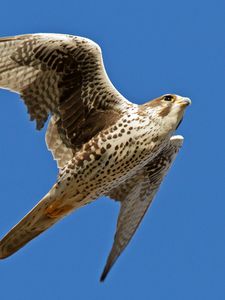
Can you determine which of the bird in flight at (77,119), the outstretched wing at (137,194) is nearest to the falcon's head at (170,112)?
the bird in flight at (77,119)

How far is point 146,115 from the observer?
Result: 40.7 feet

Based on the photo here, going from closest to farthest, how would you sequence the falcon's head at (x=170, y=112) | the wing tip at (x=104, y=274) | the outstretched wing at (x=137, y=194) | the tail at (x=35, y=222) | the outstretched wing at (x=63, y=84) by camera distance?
the falcon's head at (x=170, y=112), the tail at (x=35, y=222), the outstretched wing at (x=63, y=84), the wing tip at (x=104, y=274), the outstretched wing at (x=137, y=194)

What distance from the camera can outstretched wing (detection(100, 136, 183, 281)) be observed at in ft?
45.5

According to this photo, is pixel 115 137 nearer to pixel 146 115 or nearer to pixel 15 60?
pixel 146 115

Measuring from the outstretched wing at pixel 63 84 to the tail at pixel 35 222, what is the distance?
0.55 meters

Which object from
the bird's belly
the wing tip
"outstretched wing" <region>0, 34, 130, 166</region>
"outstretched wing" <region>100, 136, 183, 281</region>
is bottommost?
the wing tip

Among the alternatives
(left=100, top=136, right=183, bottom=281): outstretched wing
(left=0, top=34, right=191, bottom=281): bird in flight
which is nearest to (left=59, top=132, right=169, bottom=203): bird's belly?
(left=0, top=34, right=191, bottom=281): bird in flight

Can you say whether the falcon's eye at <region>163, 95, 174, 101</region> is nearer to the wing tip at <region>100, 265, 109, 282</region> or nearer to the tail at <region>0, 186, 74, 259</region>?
the tail at <region>0, 186, 74, 259</region>

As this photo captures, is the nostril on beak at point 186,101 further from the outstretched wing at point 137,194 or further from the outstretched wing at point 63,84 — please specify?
the outstretched wing at point 137,194

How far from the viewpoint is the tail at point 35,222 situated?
12477mm

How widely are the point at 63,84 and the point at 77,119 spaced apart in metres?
0.46

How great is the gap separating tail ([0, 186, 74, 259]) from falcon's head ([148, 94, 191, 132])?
1.54 metres

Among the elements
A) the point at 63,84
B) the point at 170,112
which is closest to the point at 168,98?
the point at 170,112

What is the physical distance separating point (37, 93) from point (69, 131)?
61 centimetres
